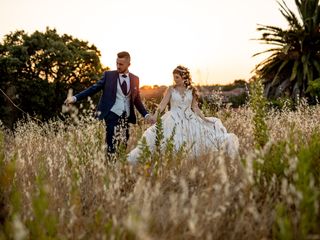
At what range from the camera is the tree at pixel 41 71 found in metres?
15.1

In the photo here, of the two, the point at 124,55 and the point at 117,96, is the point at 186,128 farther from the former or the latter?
the point at 124,55

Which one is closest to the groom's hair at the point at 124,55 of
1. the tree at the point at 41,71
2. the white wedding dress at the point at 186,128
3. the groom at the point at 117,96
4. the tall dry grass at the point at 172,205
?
the groom at the point at 117,96

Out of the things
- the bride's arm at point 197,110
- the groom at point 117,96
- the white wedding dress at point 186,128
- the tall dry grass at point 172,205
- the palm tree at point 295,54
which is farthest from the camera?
the palm tree at point 295,54

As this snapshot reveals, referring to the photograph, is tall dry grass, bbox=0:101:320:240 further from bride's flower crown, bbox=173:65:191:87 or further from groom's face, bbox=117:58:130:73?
bride's flower crown, bbox=173:65:191:87

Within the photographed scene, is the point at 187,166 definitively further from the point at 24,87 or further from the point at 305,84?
the point at 305,84

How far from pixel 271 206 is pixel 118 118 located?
3.82 m

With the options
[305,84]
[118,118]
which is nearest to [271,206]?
[118,118]

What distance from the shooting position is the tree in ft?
49.4

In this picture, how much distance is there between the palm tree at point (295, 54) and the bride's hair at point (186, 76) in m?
13.3

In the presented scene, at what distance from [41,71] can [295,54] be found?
1186 centimetres

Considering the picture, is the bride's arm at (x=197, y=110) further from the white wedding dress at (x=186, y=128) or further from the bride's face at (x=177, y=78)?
the bride's face at (x=177, y=78)

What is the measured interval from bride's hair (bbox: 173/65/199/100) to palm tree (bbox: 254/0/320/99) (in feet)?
43.7

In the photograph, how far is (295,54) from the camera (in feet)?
68.1

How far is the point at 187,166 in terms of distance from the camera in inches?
169
